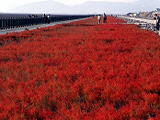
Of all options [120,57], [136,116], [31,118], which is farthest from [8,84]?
[120,57]

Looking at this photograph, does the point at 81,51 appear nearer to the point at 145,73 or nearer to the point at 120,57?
the point at 120,57

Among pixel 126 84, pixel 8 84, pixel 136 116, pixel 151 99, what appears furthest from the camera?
pixel 8 84

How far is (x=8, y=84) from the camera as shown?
749cm

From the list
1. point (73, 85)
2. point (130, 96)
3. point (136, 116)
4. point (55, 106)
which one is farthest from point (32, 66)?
point (136, 116)

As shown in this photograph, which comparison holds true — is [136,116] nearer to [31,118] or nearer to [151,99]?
[151,99]

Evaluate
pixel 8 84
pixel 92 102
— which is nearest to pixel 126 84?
pixel 92 102

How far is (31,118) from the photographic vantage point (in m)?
5.28

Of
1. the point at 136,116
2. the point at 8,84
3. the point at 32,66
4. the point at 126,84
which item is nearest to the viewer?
the point at 136,116

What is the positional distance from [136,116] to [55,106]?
1.95m

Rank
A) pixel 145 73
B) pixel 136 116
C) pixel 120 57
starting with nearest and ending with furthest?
1. pixel 136 116
2. pixel 145 73
3. pixel 120 57

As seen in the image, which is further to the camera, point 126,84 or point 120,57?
point 120,57

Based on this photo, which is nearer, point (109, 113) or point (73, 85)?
point (109, 113)

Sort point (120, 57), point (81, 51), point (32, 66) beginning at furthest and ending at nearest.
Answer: point (81, 51), point (120, 57), point (32, 66)

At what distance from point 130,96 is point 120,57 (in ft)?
16.3
